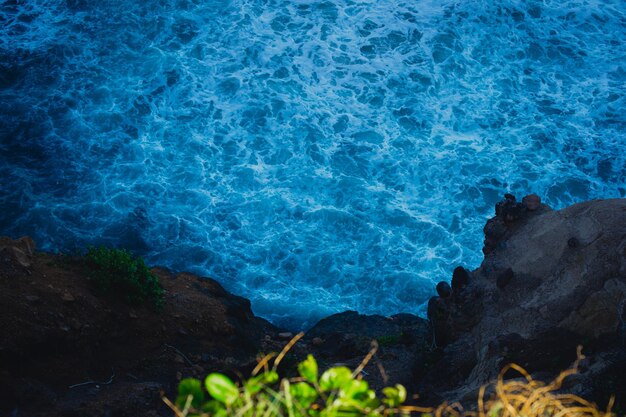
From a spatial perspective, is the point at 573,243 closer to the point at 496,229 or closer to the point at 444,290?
the point at 496,229

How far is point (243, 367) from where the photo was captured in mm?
11672

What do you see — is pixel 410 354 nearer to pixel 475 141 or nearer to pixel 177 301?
pixel 177 301

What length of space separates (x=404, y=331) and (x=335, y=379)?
31.4 ft

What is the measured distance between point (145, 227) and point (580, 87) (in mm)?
14713

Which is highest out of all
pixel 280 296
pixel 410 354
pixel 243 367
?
pixel 243 367

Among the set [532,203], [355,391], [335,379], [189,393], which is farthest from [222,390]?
[532,203]

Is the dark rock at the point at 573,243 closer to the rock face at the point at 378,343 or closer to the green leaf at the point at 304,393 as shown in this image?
the rock face at the point at 378,343

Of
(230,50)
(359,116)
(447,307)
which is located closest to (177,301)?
(447,307)

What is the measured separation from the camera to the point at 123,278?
507 inches

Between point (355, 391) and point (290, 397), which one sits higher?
point (355, 391)

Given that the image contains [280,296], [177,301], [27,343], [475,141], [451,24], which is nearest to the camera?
[27,343]

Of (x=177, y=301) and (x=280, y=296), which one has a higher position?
(x=177, y=301)

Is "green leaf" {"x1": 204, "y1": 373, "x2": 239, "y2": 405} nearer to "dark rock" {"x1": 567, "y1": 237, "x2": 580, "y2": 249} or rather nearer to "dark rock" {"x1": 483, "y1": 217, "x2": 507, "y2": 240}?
"dark rock" {"x1": 567, "y1": 237, "x2": 580, "y2": 249}

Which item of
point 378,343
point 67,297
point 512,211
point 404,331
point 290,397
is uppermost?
point 290,397
